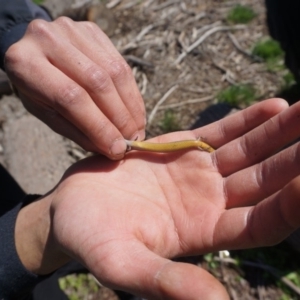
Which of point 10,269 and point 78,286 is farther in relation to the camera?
point 78,286

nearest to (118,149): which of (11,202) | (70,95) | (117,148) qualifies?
(117,148)

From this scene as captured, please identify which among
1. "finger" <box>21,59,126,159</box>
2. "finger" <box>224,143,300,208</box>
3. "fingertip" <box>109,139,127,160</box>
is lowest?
"finger" <box>224,143,300,208</box>

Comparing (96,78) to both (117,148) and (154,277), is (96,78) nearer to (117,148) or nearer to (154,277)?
(117,148)

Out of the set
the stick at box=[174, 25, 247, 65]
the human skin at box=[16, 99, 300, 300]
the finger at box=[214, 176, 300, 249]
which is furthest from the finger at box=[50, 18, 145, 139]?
the stick at box=[174, 25, 247, 65]

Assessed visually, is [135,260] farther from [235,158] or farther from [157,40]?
[157,40]

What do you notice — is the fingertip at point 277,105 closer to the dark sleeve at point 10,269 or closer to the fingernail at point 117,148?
Result: the fingernail at point 117,148

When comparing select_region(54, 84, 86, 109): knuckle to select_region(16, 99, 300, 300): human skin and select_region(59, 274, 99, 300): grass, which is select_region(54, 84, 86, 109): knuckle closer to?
select_region(16, 99, 300, 300): human skin

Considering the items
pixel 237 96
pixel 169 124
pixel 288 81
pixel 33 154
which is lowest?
pixel 288 81
